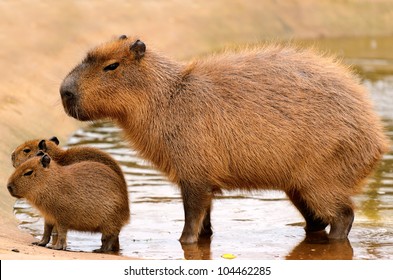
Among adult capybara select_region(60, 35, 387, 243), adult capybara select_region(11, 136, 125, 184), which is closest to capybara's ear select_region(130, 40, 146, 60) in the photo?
adult capybara select_region(60, 35, 387, 243)

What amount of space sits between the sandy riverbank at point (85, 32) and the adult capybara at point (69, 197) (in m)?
0.34

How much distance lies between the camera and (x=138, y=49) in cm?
862

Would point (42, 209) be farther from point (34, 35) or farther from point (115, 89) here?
point (34, 35)

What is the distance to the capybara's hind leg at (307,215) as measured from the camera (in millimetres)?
8945

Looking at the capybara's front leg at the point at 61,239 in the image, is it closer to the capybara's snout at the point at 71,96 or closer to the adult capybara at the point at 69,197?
the adult capybara at the point at 69,197

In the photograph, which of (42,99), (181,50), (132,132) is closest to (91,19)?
(181,50)

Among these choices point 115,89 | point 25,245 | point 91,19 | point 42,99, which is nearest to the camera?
point 25,245

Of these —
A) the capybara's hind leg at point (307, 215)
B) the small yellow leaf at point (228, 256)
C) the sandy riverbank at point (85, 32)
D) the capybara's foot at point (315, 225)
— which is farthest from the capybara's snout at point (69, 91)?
the capybara's foot at point (315, 225)

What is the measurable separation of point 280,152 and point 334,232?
85 cm

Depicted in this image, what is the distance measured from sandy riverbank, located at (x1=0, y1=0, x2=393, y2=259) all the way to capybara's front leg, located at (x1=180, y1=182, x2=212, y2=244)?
37.1 inches

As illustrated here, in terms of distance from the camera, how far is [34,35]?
15.6m

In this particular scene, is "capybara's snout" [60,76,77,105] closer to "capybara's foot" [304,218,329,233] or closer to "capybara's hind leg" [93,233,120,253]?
"capybara's hind leg" [93,233,120,253]

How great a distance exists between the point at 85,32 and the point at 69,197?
8.96 metres

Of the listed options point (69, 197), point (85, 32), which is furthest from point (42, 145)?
point (85, 32)
